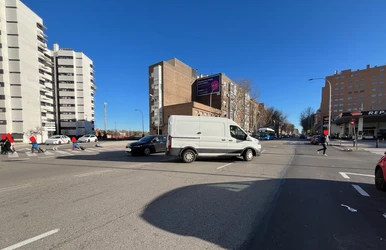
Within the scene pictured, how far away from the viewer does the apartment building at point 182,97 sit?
156 feet

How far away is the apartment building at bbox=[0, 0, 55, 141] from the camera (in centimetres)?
4541

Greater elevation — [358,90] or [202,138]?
[358,90]

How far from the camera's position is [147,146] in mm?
14078

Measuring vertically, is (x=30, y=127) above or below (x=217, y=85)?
below

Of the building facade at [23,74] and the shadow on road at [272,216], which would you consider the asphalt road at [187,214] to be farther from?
the building facade at [23,74]

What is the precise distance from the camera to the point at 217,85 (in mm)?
55250

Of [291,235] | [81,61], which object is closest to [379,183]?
[291,235]

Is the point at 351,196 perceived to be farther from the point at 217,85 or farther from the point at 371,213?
the point at 217,85

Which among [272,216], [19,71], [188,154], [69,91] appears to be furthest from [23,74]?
[272,216]

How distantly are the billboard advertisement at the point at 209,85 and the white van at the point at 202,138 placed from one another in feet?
151

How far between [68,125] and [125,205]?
79.4m

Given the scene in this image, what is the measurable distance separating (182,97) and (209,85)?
32.6 ft

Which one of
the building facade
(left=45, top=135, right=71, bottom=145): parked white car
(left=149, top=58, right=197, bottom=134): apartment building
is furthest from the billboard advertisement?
the building facade

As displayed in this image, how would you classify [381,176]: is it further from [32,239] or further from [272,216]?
[32,239]
